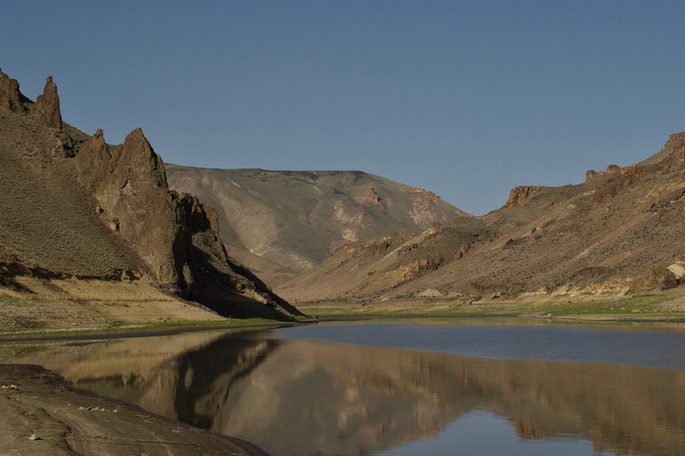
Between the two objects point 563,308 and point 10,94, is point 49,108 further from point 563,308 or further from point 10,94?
point 563,308

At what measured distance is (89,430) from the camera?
23047 mm

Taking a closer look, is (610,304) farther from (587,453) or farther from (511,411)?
(587,453)

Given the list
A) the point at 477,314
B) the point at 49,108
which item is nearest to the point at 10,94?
the point at 49,108

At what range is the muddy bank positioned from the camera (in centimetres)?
2045

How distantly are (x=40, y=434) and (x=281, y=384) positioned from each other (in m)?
19.6

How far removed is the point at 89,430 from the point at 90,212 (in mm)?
82096

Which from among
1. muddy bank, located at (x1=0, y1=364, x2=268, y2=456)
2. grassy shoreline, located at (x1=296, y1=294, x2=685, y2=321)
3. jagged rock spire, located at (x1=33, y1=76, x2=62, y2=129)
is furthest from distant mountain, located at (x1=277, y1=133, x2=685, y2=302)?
muddy bank, located at (x1=0, y1=364, x2=268, y2=456)

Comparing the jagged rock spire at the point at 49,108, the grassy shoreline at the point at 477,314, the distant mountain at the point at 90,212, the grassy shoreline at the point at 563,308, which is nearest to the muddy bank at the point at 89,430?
the grassy shoreline at the point at 477,314

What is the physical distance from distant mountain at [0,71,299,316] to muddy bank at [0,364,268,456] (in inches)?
2141

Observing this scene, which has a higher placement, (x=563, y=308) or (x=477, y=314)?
(x=563, y=308)

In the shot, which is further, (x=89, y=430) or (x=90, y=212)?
(x=90, y=212)

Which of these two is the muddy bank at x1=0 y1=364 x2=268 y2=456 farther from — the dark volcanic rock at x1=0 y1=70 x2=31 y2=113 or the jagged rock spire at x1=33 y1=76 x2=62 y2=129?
the dark volcanic rock at x1=0 y1=70 x2=31 y2=113

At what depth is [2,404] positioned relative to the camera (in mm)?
26422

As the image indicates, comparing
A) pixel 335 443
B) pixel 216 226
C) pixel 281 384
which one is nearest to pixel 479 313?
pixel 216 226
